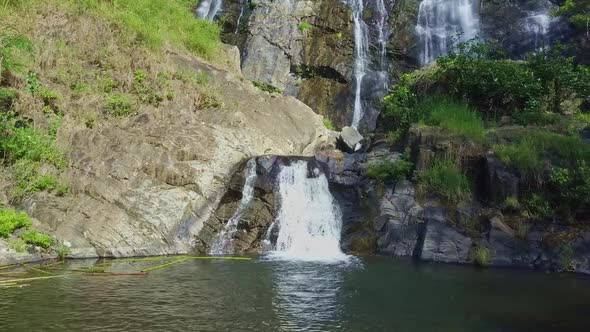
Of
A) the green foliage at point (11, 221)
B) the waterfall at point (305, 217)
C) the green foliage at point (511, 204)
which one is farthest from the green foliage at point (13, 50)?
the green foliage at point (511, 204)

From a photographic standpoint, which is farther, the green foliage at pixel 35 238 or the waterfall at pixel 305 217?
the waterfall at pixel 305 217

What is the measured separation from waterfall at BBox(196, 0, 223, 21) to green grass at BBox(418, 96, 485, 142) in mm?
16340

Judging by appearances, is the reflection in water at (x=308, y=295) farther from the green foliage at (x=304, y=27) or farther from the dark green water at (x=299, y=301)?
the green foliage at (x=304, y=27)

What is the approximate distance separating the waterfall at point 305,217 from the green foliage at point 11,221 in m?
6.56

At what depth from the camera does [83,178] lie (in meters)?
15.3

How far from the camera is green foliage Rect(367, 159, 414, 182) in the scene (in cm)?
1662

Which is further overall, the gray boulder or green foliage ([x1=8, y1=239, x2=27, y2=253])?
the gray boulder

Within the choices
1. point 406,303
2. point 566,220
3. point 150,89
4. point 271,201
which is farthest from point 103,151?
point 566,220

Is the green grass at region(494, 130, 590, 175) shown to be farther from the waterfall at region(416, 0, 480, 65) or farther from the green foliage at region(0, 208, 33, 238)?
the green foliage at region(0, 208, 33, 238)

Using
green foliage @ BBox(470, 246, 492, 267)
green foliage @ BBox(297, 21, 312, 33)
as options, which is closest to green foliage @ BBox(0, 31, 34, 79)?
green foliage @ BBox(297, 21, 312, 33)

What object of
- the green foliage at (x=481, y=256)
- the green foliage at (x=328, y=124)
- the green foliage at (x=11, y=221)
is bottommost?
the green foliage at (x=481, y=256)

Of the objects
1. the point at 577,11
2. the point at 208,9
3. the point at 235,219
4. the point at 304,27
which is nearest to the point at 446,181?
the point at 235,219

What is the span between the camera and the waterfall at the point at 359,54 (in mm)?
26625

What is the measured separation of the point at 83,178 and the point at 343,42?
56.7 feet
